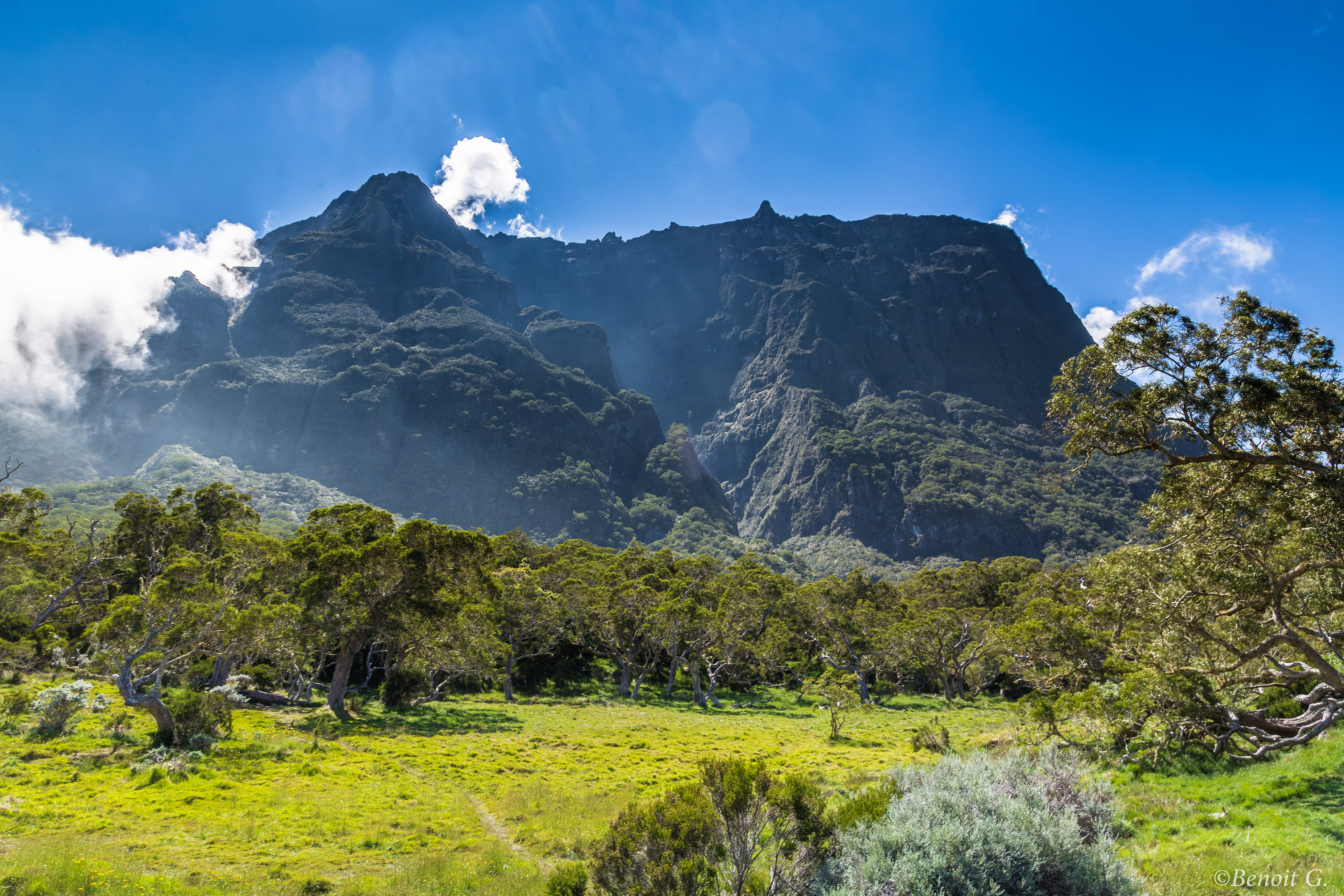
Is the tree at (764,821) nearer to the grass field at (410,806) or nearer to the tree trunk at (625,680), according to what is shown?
the grass field at (410,806)

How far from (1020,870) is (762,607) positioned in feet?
128

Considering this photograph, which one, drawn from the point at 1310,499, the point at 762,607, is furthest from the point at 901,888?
the point at 762,607

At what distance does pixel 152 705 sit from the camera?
16641 millimetres

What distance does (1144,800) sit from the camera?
1148cm

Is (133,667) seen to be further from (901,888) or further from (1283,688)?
(1283,688)

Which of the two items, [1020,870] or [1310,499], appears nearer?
[1020,870]

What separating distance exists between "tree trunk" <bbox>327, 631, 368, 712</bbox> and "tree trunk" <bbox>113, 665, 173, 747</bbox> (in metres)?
7.68

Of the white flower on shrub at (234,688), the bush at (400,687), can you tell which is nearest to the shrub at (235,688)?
the white flower on shrub at (234,688)

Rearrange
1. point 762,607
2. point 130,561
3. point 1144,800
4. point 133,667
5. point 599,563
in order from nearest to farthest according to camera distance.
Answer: point 1144,800 < point 133,667 < point 130,561 < point 762,607 < point 599,563

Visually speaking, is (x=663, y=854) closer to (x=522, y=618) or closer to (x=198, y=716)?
(x=198, y=716)

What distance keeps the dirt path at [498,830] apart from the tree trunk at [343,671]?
41.5 ft

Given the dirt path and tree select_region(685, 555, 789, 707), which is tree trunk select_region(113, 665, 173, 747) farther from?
tree select_region(685, 555, 789, 707)

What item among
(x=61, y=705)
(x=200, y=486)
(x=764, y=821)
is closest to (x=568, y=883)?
(x=764, y=821)

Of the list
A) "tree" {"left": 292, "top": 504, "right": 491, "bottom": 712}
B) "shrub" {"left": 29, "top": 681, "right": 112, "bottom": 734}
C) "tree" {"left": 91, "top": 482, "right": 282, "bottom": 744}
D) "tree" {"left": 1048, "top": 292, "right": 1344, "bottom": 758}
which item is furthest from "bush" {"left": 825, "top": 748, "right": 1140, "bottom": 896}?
"shrub" {"left": 29, "top": 681, "right": 112, "bottom": 734}
